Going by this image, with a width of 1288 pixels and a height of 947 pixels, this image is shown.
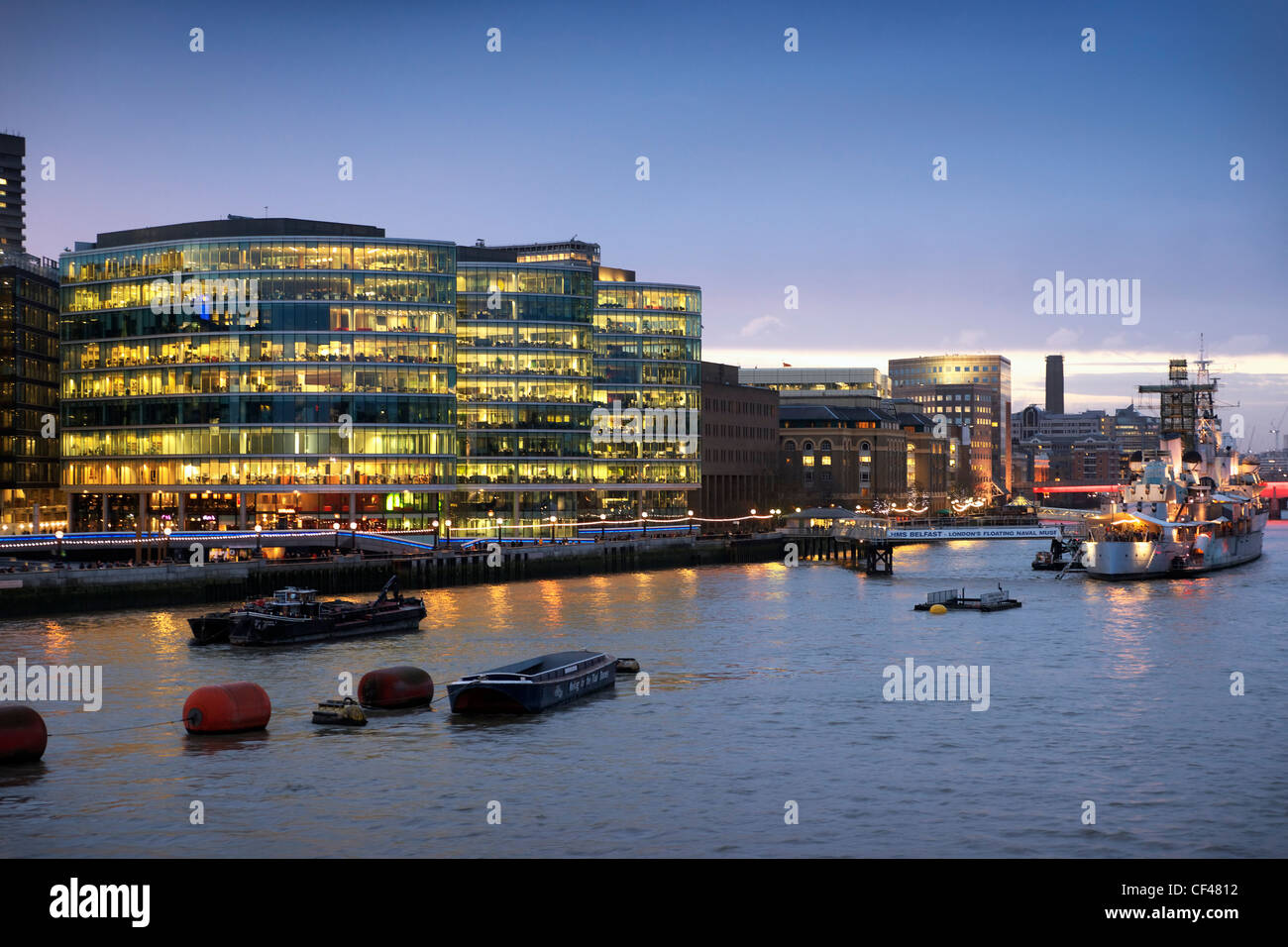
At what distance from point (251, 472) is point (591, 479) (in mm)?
39506

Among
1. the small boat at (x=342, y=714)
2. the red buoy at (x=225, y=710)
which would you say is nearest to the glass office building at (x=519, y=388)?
the small boat at (x=342, y=714)

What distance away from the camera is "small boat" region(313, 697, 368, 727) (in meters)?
45.9

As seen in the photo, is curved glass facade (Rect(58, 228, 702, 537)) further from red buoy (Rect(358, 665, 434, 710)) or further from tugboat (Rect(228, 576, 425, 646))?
red buoy (Rect(358, 665, 434, 710))

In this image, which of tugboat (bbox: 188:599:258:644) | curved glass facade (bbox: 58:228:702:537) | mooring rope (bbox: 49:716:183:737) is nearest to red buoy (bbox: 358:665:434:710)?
mooring rope (bbox: 49:716:183:737)

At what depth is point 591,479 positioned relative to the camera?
500 feet

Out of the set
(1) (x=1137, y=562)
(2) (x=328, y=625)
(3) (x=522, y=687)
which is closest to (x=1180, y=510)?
(1) (x=1137, y=562)

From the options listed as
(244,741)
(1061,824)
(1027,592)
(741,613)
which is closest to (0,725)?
(244,741)

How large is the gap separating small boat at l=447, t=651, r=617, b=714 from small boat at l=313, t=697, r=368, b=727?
11.9 ft

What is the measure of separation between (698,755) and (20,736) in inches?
761

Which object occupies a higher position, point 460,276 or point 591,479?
point 460,276

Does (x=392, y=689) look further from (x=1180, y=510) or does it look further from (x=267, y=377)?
(x=1180, y=510)

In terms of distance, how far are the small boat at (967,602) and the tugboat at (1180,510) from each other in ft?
85.8
